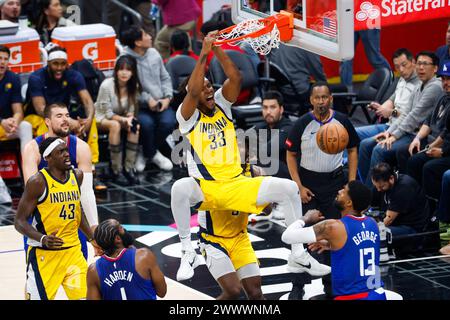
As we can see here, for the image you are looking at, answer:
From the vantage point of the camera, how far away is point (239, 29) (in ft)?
29.2

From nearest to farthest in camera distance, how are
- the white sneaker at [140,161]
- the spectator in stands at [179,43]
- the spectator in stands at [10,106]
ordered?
the spectator in stands at [10,106] → the white sneaker at [140,161] → the spectator in stands at [179,43]

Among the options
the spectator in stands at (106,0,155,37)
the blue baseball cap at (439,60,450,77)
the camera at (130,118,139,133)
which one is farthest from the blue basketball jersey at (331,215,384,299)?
the spectator in stands at (106,0,155,37)

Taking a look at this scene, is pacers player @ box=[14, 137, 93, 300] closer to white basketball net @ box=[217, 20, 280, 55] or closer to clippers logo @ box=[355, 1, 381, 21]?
white basketball net @ box=[217, 20, 280, 55]

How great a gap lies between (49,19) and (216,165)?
24.2 feet

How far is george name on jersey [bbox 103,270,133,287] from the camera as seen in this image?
7.41 meters

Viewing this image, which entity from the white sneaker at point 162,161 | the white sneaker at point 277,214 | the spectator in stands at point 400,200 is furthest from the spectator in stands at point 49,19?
the spectator in stands at point 400,200

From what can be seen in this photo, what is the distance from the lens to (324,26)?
29.2 ft

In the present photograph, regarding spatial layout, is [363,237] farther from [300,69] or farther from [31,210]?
[300,69]

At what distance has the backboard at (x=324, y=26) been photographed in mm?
8523

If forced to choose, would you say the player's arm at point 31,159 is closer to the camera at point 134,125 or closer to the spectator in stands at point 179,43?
the camera at point 134,125

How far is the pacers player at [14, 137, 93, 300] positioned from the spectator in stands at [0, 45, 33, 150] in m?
4.98

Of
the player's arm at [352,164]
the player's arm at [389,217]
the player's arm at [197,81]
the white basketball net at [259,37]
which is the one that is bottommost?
the player's arm at [389,217]

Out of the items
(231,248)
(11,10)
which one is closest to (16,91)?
(11,10)

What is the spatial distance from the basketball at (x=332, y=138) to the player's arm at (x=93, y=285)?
3714 mm
